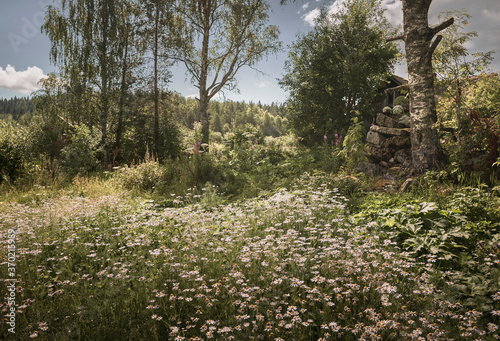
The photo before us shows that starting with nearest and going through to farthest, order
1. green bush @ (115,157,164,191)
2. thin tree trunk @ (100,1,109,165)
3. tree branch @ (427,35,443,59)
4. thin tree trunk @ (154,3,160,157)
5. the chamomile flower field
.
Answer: the chamomile flower field → tree branch @ (427,35,443,59) → green bush @ (115,157,164,191) → thin tree trunk @ (100,1,109,165) → thin tree trunk @ (154,3,160,157)

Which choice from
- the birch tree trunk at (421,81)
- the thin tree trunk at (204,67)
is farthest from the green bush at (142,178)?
the birch tree trunk at (421,81)

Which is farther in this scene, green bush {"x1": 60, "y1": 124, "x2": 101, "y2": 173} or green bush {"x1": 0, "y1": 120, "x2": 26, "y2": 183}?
green bush {"x1": 60, "y1": 124, "x2": 101, "y2": 173}

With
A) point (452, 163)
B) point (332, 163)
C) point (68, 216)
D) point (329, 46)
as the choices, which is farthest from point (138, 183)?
point (329, 46)

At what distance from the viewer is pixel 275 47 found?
57.7 ft

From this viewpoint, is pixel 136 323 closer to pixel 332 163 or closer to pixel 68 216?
pixel 68 216

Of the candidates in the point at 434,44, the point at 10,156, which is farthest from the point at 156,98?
the point at 434,44

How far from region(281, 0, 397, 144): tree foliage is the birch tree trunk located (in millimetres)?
7609

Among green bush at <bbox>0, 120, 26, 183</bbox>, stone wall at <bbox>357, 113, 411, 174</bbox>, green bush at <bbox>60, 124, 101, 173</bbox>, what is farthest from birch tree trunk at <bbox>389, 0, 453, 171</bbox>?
green bush at <bbox>0, 120, 26, 183</bbox>

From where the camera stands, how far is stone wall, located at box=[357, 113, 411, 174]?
308 inches

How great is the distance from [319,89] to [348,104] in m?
1.79

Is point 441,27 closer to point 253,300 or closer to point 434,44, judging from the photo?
point 434,44

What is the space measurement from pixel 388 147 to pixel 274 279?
6.91m

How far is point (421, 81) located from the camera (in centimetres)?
709

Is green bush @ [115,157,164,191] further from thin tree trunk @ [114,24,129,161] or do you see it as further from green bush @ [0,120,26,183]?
thin tree trunk @ [114,24,129,161]
